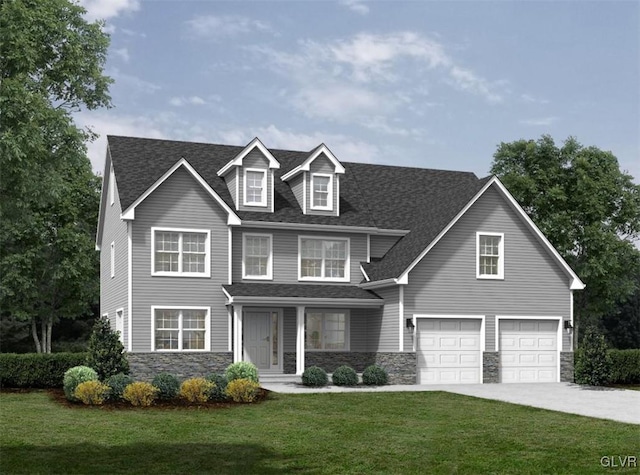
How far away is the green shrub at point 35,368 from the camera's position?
3008 centimetres

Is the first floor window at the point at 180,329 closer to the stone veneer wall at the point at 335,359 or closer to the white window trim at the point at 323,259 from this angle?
the stone veneer wall at the point at 335,359

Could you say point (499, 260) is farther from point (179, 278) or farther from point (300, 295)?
point (179, 278)

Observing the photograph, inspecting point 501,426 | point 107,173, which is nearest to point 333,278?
point 107,173

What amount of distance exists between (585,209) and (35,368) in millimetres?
36390

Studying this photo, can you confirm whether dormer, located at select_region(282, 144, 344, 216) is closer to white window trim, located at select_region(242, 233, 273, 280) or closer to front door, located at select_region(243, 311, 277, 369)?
white window trim, located at select_region(242, 233, 273, 280)

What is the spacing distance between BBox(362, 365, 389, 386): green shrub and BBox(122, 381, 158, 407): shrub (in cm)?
915

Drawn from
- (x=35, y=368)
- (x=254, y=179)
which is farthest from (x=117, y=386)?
(x=254, y=179)

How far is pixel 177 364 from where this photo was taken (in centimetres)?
3216

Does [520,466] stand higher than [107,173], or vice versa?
[107,173]

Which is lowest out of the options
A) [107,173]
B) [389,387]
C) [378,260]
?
[389,387]

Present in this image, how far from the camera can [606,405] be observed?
25.2 m

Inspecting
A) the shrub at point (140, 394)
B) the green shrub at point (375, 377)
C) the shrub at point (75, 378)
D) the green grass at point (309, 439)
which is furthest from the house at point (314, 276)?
the green grass at point (309, 439)

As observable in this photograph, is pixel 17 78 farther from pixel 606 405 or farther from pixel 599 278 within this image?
pixel 599 278

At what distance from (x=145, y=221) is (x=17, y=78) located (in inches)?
278
